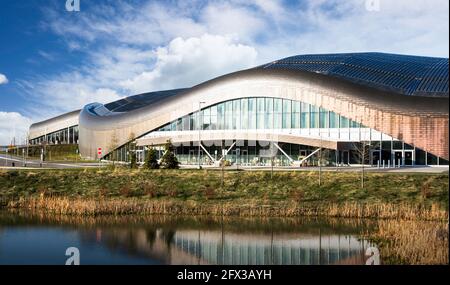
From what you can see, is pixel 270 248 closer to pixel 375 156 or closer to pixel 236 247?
pixel 236 247

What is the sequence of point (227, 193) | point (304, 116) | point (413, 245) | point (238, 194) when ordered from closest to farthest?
point (413, 245) < point (238, 194) < point (227, 193) < point (304, 116)

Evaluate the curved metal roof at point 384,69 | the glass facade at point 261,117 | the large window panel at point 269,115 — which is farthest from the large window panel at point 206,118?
the curved metal roof at point 384,69

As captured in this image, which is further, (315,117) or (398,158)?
(315,117)

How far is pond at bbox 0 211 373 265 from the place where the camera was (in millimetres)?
20000

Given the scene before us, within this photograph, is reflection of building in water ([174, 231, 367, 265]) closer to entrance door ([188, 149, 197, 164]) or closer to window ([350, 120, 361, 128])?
window ([350, 120, 361, 128])

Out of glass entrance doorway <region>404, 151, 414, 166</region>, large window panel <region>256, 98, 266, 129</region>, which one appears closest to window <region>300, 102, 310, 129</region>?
large window panel <region>256, 98, 266, 129</region>

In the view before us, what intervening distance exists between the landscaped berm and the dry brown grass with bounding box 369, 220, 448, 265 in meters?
0.43

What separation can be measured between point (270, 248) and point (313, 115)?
110 feet

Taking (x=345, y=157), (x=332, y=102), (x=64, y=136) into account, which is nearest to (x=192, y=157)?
(x=332, y=102)

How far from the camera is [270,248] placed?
2189 centimetres

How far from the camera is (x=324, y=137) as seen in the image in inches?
2048

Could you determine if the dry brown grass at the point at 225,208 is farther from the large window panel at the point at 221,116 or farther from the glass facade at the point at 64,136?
the glass facade at the point at 64,136
